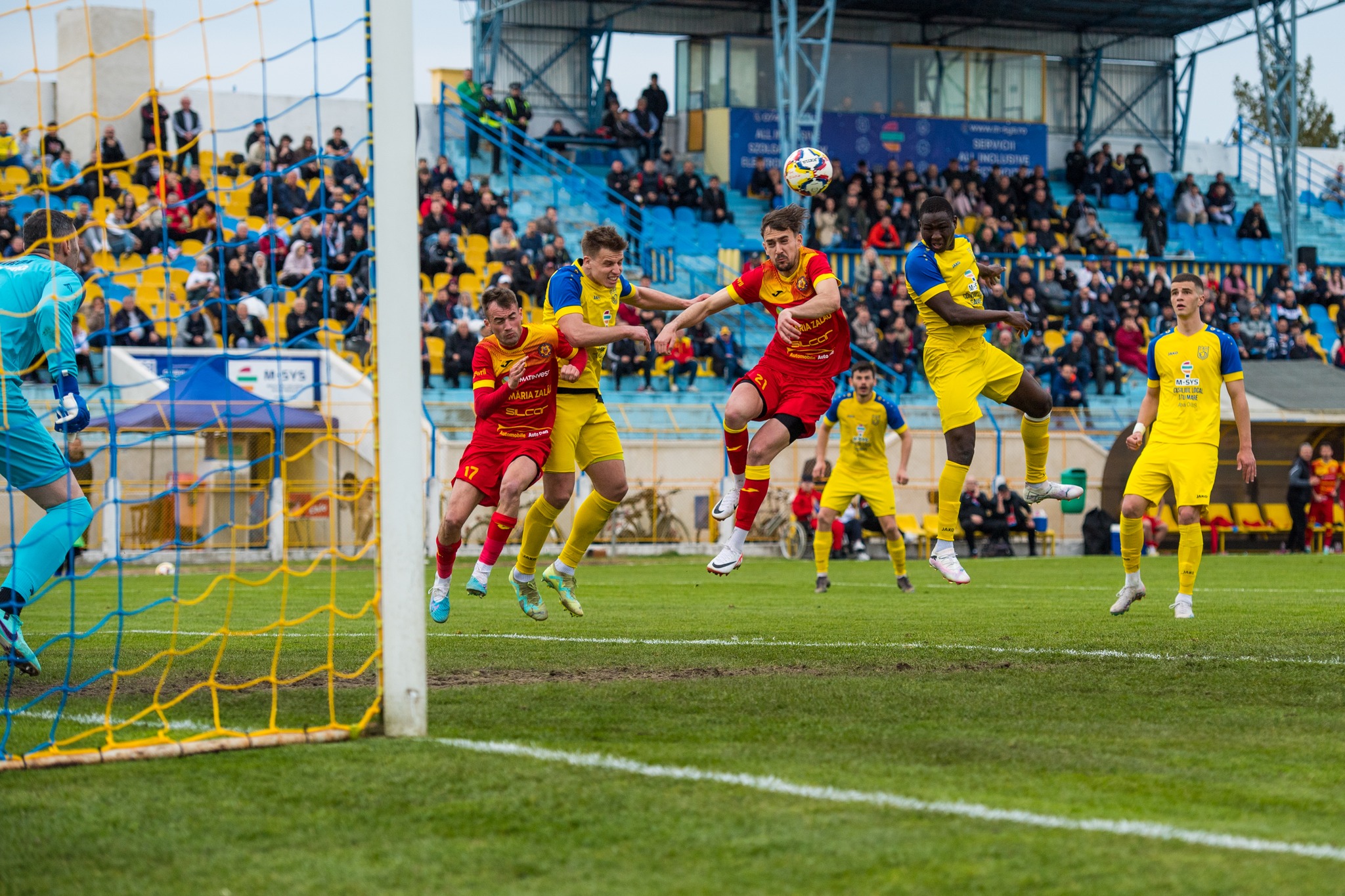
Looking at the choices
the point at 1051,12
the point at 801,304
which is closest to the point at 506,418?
the point at 801,304

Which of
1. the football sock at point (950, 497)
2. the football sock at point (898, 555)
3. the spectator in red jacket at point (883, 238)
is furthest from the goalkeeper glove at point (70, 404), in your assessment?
the spectator in red jacket at point (883, 238)

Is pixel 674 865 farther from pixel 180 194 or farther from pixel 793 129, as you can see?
pixel 793 129

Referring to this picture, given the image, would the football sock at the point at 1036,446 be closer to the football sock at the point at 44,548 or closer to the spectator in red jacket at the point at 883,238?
the football sock at the point at 44,548

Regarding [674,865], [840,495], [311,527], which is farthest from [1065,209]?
[674,865]

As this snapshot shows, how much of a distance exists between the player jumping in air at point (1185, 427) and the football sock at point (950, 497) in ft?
3.94

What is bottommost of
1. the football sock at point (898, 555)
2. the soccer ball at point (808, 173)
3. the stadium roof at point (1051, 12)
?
the football sock at point (898, 555)

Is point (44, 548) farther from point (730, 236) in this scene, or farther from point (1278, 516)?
point (730, 236)

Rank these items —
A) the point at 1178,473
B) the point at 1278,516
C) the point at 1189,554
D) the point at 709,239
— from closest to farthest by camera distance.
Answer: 1. the point at 1178,473
2. the point at 1189,554
3. the point at 1278,516
4. the point at 709,239

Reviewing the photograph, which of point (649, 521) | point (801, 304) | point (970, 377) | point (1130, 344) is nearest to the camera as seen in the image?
point (801, 304)

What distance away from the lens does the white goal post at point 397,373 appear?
5.25 m

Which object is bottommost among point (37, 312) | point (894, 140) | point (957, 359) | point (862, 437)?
point (862, 437)

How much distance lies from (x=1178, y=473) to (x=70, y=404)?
728 centimetres

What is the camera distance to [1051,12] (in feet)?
123

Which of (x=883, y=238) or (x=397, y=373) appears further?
(x=883, y=238)
